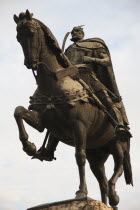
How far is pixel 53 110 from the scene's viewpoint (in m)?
14.2

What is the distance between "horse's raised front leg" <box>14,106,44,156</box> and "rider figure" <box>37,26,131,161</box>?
0.96 meters

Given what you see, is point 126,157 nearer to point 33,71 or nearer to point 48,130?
point 48,130

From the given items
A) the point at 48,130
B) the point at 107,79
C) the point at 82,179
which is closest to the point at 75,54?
the point at 107,79

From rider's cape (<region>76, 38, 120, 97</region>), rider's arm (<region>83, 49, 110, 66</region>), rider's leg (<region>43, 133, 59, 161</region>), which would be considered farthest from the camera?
rider's cape (<region>76, 38, 120, 97</region>)

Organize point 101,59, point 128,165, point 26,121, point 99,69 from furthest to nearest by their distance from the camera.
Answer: point 128,165 → point 99,69 → point 101,59 → point 26,121

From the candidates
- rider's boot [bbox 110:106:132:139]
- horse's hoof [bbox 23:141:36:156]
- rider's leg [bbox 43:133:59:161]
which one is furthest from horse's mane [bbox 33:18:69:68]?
horse's hoof [bbox 23:141:36:156]

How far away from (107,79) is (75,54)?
0.90 meters

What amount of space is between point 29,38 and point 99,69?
2294 millimetres

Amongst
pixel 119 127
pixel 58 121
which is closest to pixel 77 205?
pixel 58 121

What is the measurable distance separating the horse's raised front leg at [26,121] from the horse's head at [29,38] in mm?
895

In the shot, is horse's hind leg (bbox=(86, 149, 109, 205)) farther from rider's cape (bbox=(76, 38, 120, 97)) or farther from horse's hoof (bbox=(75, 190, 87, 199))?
horse's hoof (bbox=(75, 190, 87, 199))

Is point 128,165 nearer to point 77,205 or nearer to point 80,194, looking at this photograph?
point 80,194

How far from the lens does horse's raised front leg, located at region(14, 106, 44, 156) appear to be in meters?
13.9

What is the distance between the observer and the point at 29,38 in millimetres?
14000
